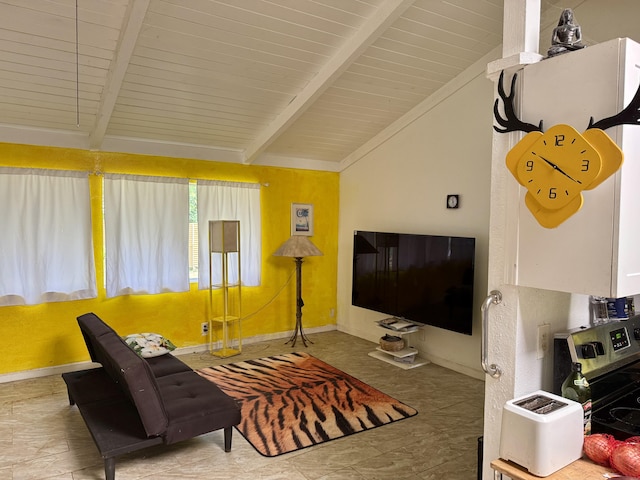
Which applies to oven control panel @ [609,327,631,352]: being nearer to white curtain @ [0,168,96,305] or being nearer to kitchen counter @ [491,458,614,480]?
kitchen counter @ [491,458,614,480]

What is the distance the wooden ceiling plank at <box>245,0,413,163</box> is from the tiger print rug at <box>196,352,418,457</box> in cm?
241

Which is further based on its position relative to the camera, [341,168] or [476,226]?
[341,168]

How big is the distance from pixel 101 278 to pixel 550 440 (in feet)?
14.6

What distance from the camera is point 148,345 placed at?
3.75 meters

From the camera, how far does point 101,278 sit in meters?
4.62

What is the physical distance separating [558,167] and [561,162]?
0.05ft

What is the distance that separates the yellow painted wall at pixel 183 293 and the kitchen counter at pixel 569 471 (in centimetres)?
424

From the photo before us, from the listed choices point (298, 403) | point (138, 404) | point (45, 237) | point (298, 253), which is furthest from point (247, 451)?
point (45, 237)

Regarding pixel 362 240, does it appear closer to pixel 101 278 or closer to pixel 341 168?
pixel 341 168

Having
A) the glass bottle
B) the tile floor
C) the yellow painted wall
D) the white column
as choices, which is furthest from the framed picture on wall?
the glass bottle

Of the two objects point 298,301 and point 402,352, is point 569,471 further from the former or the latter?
point 298,301

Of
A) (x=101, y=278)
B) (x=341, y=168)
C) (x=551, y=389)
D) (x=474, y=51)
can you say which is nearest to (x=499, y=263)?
(x=551, y=389)

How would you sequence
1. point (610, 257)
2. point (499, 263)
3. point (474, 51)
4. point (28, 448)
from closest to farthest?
point (610, 257) → point (499, 263) → point (28, 448) → point (474, 51)

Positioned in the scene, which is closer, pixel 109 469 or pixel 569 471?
pixel 569 471
